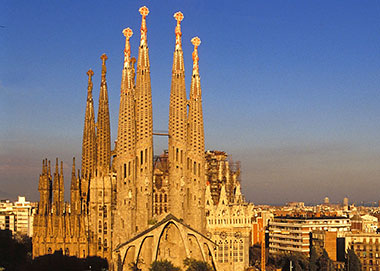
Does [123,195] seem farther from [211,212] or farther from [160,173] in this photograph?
[211,212]

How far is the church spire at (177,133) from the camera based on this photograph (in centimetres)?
→ 4597

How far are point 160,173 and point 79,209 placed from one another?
9.08m

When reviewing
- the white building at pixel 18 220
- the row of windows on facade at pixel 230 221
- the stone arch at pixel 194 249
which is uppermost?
the row of windows on facade at pixel 230 221

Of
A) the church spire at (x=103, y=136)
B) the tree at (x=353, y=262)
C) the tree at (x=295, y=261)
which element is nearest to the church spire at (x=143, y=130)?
the church spire at (x=103, y=136)

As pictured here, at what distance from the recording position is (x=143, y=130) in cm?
4581

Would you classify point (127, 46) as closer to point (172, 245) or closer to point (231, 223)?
point (172, 245)

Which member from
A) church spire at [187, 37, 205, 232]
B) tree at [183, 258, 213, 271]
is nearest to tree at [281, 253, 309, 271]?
church spire at [187, 37, 205, 232]

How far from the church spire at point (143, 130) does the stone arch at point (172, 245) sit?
8.08 feet

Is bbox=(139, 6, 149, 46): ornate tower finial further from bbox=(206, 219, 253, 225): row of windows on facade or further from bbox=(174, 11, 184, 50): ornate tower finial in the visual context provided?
bbox=(206, 219, 253, 225): row of windows on facade

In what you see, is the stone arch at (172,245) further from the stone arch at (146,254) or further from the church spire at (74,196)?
the church spire at (74,196)

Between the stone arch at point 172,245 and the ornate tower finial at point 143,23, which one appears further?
the ornate tower finial at point 143,23

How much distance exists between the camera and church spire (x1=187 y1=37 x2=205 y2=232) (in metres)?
46.9

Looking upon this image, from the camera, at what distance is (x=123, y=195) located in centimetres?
4538

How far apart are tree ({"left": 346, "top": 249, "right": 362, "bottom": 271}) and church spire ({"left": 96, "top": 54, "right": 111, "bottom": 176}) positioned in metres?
23.5
